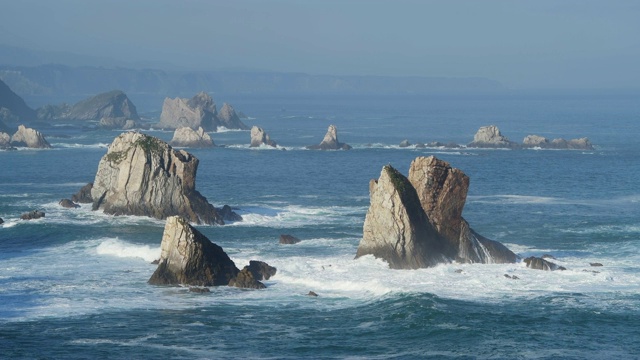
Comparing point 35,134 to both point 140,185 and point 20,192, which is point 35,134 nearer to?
point 20,192

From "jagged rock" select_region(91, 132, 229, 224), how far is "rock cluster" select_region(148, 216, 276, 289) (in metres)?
24.5

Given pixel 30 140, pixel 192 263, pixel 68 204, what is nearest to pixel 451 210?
pixel 192 263

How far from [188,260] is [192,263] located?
354mm

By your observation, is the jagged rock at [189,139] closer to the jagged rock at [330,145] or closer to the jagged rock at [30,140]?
the jagged rock at [330,145]

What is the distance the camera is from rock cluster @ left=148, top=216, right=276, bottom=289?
68625mm

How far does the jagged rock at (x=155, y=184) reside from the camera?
3789 inches

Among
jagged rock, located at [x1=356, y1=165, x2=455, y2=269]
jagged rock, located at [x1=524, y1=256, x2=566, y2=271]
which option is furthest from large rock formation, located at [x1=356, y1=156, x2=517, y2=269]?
jagged rock, located at [x1=524, y1=256, x2=566, y2=271]

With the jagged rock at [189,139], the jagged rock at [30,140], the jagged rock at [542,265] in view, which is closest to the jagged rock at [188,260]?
the jagged rock at [542,265]

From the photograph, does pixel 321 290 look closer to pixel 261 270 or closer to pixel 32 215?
pixel 261 270

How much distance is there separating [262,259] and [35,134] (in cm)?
11065

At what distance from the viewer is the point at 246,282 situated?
70.2 metres

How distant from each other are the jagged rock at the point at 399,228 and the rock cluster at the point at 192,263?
903 cm

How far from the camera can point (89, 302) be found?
66.2 metres

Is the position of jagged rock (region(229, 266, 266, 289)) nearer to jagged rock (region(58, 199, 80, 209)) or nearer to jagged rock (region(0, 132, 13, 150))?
jagged rock (region(58, 199, 80, 209))
